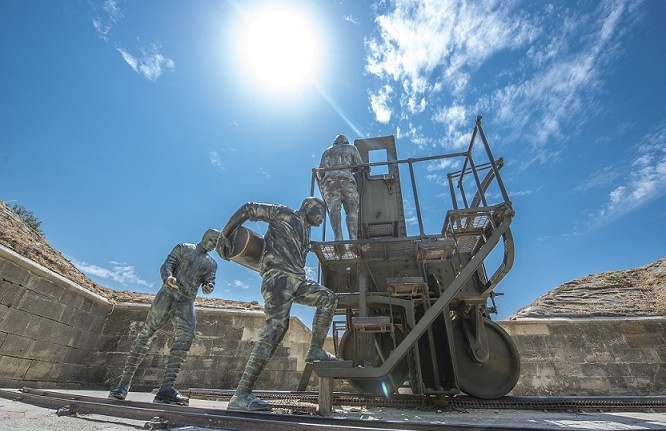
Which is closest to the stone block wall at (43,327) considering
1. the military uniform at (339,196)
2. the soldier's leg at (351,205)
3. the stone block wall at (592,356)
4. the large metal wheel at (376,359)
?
the military uniform at (339,196)

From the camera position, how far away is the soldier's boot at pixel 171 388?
3.81 metres

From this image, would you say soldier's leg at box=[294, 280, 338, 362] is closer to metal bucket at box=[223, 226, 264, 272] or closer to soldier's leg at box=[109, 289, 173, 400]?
metal bucket at box=[223, 226, 264, 272]

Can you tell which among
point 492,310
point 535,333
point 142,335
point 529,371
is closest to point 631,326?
point 535,333

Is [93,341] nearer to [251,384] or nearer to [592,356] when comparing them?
[251,384]

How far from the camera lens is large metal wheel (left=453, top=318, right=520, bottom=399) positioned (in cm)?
488

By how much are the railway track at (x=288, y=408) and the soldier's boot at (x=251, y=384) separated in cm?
19

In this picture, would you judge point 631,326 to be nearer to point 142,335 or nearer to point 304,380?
point 304,380

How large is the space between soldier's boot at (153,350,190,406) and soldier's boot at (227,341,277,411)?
122 cm

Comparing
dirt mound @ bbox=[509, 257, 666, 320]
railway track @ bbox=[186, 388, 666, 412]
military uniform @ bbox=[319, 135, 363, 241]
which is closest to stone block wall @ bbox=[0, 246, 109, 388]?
railway track @ bbox=[186, 388, 666, 412]

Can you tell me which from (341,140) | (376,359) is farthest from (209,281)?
(341,140)

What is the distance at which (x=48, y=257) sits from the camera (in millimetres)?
6602

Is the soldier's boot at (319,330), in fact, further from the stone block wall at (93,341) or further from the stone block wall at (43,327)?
the stone block wall at (43,327)

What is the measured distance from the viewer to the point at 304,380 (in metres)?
4.65

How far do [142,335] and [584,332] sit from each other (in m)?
8.87
